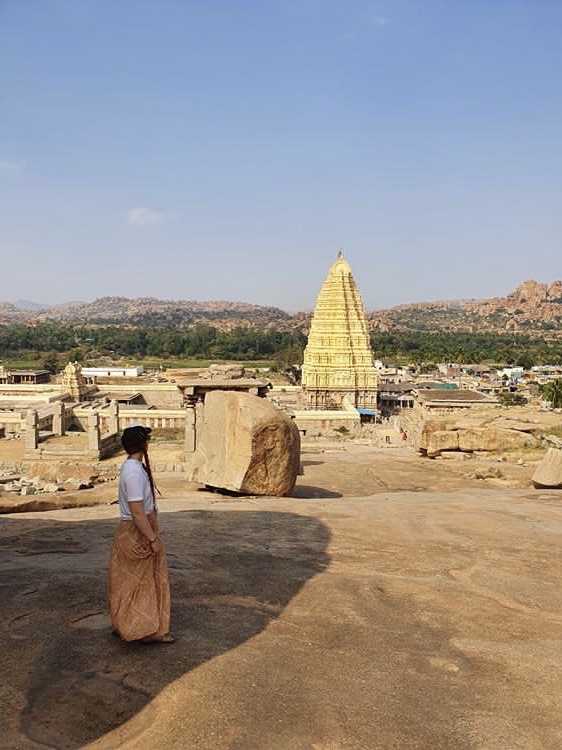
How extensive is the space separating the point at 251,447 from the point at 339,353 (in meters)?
34.4

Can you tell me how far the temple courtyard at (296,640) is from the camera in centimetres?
349

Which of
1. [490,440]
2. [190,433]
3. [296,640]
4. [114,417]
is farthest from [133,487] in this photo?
[114,417]

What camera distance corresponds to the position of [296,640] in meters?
4.54

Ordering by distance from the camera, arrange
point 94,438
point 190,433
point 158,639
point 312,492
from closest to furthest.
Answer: point 158,639, point 312,492, point 190,433, point 94,438

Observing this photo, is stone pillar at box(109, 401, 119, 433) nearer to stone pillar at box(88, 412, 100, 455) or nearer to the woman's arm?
stone pillar at box(88, 412, 100, 455)

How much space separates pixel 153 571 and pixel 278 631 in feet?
3.09

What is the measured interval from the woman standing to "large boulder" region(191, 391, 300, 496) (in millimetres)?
5828

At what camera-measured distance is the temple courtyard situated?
3.49 m

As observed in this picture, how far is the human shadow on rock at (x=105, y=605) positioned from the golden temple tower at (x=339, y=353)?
35.9m

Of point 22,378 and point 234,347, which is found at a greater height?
point 234,347

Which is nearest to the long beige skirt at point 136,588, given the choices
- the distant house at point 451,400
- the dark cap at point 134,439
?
the dark cap at point 134,439

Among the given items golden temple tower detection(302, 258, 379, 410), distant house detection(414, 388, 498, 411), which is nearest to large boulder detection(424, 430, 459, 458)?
distant house detection(414, 388, 498, 411)

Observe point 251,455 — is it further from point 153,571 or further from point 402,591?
point 153,571

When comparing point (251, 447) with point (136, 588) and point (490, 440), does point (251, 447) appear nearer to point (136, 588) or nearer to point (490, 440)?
point (136, 588)
